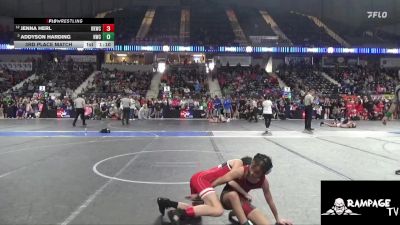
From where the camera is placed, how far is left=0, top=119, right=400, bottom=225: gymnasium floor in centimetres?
509

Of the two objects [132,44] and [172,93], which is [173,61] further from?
[172,93]

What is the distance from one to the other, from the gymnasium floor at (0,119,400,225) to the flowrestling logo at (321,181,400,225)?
1445mm

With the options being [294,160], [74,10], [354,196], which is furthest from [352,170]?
[74,10]

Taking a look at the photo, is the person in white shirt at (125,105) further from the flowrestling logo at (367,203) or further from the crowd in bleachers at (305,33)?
the crowd in bleachers at (305,33)

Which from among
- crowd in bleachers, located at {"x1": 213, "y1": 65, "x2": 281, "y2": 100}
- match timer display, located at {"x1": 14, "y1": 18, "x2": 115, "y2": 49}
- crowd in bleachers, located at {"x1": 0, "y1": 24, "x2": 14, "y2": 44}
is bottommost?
crowd in bleachers, located at {"x1": 213, "y1": 65, "x2": 281, "y2": 100}

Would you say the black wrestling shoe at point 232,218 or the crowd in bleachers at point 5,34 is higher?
the crowd in bleachers at point 5,34

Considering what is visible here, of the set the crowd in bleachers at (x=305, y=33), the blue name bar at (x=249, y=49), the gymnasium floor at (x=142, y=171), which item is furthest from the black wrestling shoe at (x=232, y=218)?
the crowd in bleachers at (x=305, y=33)

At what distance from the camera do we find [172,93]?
1329 inches

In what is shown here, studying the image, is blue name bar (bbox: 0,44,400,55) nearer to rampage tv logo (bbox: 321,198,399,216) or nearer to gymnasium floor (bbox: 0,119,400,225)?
gymnasium floor (bbox: 0,119,400,225)

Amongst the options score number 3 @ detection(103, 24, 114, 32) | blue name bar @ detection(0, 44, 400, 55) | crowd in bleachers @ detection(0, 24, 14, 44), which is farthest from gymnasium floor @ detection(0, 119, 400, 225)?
crowd in bleachers @ detection(0, 24, 14, 44)

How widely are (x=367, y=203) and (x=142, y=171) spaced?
5314 millimetres

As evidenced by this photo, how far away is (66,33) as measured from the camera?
18.9 meters

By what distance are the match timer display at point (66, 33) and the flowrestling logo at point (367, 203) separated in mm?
16988

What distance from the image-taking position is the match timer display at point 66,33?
61.7 feet
